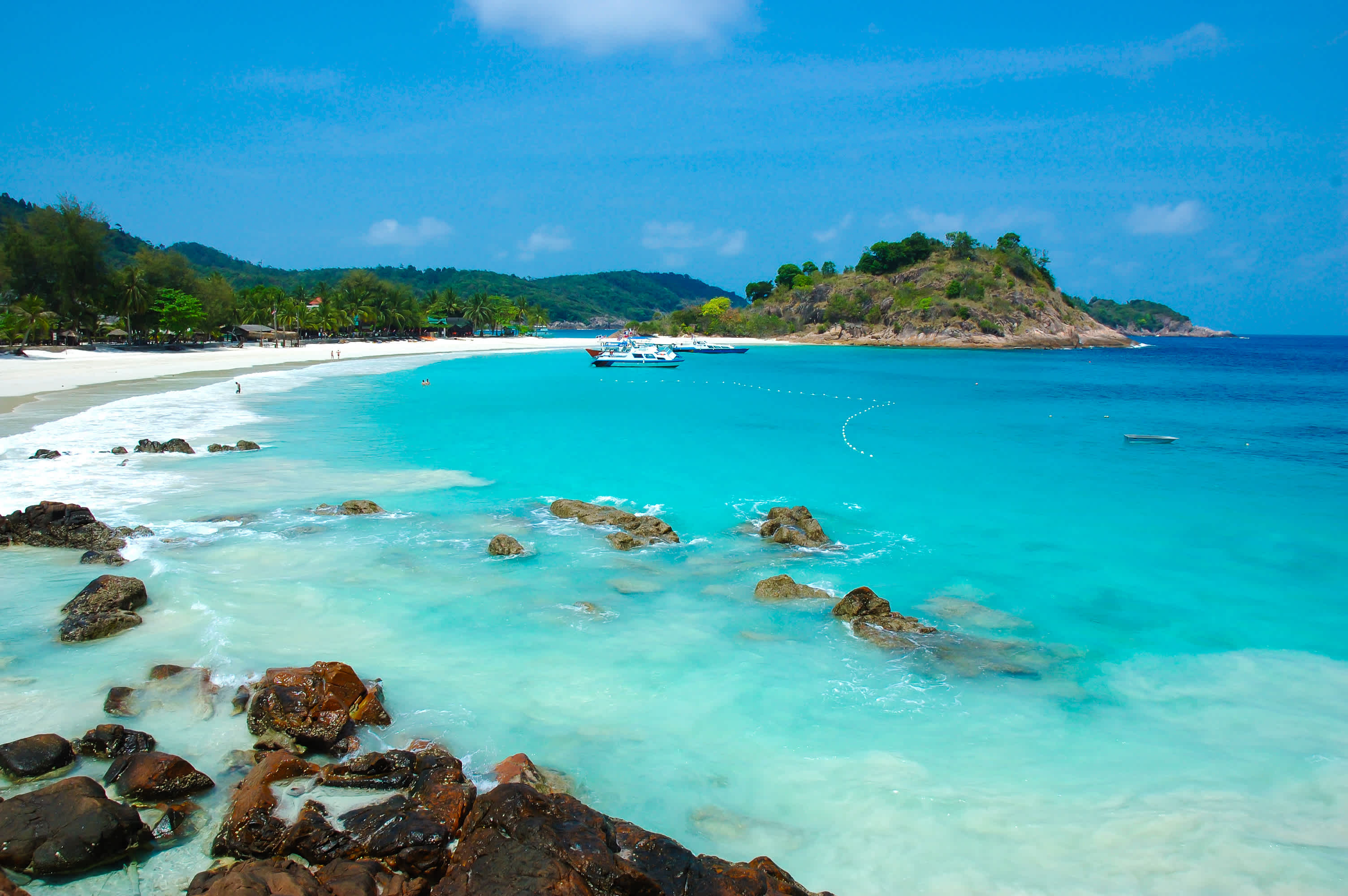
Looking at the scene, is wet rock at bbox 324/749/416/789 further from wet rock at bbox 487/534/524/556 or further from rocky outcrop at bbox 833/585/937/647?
wet rock at bbox 487/534/524/556

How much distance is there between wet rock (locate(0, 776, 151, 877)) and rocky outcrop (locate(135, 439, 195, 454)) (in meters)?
18.8

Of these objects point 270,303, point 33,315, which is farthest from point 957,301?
point 33,315

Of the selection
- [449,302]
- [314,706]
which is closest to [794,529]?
[314,706]

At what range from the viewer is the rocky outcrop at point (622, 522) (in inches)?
593

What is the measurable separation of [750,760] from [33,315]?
228 ft

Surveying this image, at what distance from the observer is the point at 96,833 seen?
5.66 meters

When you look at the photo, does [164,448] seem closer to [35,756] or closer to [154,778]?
[35,756]

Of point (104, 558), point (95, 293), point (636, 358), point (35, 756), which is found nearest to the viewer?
point (35, 756)

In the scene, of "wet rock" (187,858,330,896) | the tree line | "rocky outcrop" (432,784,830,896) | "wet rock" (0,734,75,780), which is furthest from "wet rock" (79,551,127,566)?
the tree line

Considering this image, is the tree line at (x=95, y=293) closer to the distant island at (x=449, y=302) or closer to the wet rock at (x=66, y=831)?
the distant island at (x=449, y=302)

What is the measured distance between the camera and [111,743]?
712 cm

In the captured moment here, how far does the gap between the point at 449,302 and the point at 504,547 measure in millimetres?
123663

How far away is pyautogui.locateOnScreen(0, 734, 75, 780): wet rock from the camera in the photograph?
6.61 meters

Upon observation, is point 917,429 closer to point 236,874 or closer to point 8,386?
point 236,874
